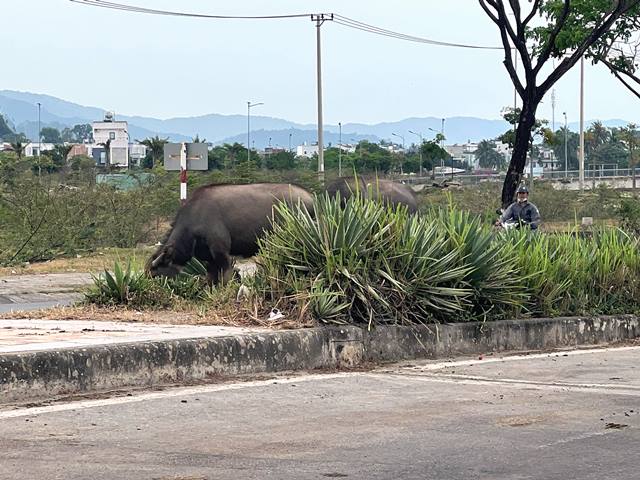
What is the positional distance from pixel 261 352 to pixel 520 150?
49.7 feet

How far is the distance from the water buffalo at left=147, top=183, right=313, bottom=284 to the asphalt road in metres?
5.20

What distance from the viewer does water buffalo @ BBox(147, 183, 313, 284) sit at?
51.6 feet

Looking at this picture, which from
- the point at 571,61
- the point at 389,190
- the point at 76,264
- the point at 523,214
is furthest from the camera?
the point at 76,264

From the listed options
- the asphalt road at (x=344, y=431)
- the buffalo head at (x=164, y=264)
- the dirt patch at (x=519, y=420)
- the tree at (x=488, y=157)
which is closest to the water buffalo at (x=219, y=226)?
the buffalo head at (x=164, y=264)

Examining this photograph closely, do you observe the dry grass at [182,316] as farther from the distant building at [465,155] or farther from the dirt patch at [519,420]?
the distant building at [465,155]

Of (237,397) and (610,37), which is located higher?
(610,37)

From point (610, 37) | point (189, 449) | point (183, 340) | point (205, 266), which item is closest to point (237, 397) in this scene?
point (183, 340)

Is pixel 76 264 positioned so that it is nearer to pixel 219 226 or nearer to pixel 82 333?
pixel 219 226

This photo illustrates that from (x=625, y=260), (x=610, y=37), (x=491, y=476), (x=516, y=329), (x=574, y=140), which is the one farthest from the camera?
(x=574, y=140)

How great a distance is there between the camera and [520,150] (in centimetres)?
2516

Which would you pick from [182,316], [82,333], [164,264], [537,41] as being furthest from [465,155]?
[82,333]

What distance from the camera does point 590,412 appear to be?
9.17 meters

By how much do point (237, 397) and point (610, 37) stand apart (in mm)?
24277

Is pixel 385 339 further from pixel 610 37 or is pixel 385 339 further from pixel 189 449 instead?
pixel 610 37
